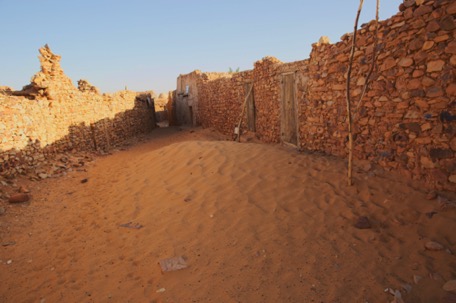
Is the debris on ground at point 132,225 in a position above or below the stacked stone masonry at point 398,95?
below

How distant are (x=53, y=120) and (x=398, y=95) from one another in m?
8.69

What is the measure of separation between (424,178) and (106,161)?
8.48 m

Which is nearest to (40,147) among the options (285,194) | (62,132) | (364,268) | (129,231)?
(62,132)

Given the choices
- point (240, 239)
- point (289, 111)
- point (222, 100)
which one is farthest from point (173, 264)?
point (222, 100)

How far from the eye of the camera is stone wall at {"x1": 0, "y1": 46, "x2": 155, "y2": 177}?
6277 mm

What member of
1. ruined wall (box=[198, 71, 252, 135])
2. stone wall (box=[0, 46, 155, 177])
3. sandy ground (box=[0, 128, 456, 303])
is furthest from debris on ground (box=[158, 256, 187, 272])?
ruined wall (box=[198, 71, 252, 135])

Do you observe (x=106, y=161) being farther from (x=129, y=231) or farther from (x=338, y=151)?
(x=338, y=151)

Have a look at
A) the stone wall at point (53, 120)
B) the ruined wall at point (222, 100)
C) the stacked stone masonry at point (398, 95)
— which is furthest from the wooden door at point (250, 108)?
the stone wall at point (53, 120)

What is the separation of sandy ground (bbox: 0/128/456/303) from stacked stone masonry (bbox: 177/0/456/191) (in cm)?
40

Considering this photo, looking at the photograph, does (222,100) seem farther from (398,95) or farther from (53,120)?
(398,95)

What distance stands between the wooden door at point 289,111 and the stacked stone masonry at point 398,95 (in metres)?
0.69

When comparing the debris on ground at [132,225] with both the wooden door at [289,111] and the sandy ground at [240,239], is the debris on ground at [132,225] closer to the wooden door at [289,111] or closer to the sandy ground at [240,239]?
the sandy ground at [240,239]

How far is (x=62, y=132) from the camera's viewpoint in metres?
8.63

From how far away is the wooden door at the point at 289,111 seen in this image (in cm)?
758
